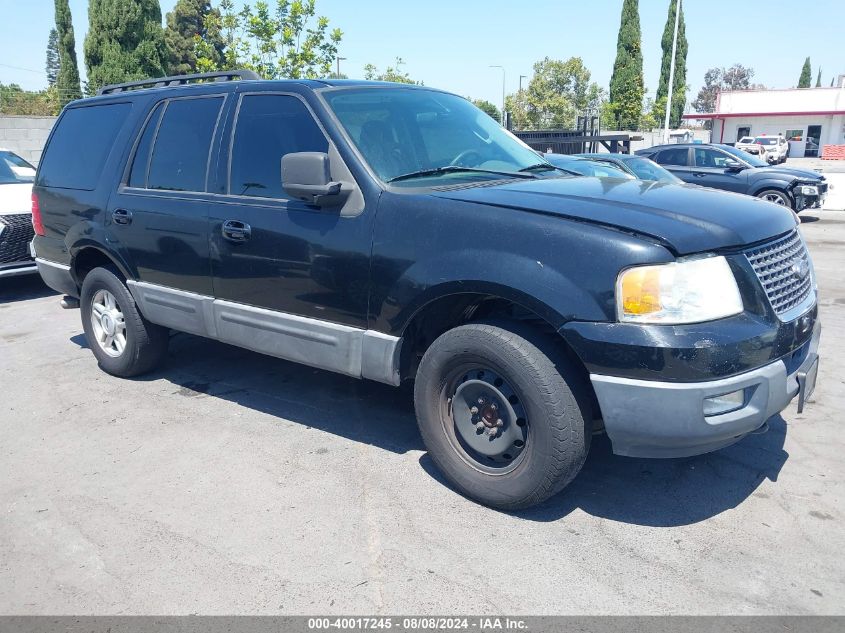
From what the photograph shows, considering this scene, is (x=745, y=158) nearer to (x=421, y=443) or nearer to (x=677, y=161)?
(x=677, y=161)

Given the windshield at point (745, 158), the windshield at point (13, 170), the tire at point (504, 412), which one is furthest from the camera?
the windshield at point (745, 158)

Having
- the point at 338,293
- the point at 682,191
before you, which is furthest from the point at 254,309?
the point at 682,191

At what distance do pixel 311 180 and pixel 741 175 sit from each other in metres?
13.0

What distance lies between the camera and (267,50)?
768 inches

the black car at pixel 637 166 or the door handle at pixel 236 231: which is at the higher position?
the door handle at pixel 236 231

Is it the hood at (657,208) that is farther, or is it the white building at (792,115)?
the white building at (792,115)

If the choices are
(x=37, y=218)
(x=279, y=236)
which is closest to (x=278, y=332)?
(x=279, y=236)

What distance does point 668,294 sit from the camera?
2.82m

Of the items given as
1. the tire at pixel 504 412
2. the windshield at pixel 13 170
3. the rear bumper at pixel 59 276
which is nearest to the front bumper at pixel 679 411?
the tire at pixel 504 412

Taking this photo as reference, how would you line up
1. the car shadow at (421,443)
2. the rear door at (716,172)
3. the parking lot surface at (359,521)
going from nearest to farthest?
1. the parking lot surface at (359,521)
2. the car shadow at (421,443)
3. the rear door at (716,172)

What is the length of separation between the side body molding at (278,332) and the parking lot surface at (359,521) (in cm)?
57

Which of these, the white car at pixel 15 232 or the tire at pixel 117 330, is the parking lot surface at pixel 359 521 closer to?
the tire at pixel 117 330

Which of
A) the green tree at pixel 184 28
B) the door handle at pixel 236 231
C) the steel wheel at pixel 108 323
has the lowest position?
the steel wheel at pixel 108 323

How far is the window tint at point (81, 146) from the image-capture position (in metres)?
5.21
